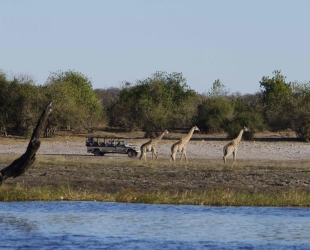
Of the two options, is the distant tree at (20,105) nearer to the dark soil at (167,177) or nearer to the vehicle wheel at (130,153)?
the vehicle wheel at (130,153)

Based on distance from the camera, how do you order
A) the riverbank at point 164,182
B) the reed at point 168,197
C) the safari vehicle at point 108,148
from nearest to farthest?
the reed at point 168,197
the riverbank at point 164,182
the safari vehicle at point 108,148

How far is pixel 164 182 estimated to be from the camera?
97.8 ft

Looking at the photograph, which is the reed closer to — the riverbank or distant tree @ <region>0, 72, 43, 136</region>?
the riverbank

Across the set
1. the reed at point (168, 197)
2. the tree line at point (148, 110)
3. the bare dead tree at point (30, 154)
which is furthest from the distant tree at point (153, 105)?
the bare dead tree at point (30, 154)

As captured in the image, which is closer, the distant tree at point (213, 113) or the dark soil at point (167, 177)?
the dark soil at point (167, 177)

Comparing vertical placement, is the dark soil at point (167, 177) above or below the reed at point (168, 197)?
above

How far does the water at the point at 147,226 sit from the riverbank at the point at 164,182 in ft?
1.66

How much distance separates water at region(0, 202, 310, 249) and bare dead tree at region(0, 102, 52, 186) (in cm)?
182

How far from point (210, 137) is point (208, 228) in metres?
37.4

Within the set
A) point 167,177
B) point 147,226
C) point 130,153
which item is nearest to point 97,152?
point 130,153

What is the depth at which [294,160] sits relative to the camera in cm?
4078

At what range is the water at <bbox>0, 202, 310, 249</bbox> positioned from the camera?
19.7m

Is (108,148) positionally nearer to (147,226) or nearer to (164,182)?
(164,182)

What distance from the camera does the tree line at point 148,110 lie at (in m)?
59.3
